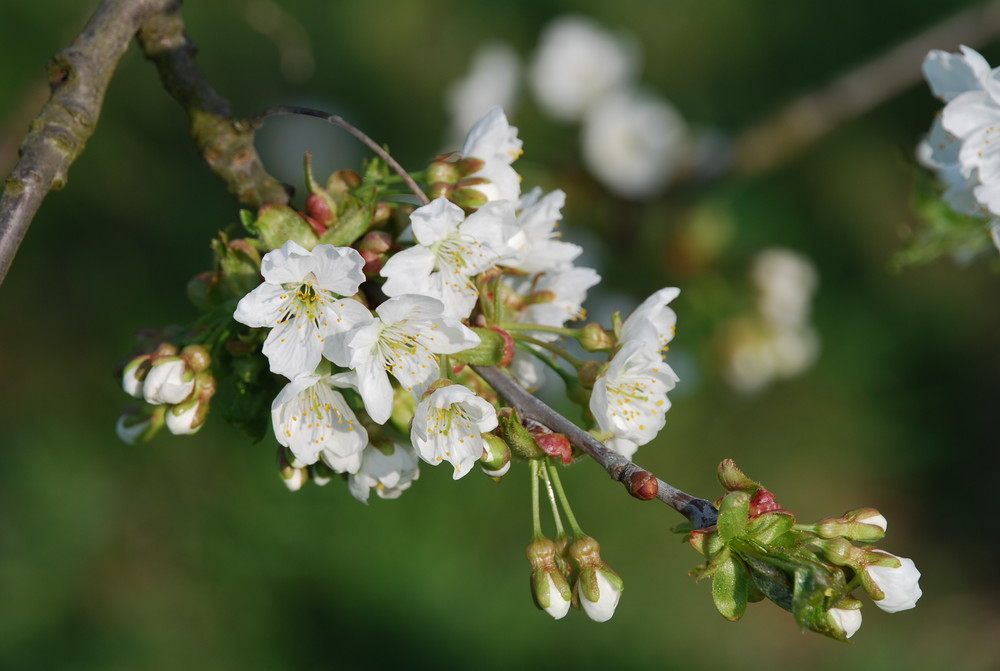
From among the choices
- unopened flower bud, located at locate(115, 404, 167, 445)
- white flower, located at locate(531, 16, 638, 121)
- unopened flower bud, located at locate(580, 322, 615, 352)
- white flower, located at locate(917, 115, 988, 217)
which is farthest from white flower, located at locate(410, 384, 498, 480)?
white flower, located at locate(531, 16, 638, 121)

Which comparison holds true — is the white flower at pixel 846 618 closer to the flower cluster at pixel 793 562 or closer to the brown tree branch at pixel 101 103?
the flower cluster at pixel 793 562

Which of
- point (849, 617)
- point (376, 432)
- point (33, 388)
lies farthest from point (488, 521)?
point (849, 617)

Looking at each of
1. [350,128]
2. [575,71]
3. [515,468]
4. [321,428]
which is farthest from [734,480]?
[515,468]

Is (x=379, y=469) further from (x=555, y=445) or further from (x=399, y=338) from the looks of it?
(x=555, y=445)

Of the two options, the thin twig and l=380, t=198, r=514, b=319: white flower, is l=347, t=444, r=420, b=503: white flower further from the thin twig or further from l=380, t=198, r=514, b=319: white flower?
the thin twig

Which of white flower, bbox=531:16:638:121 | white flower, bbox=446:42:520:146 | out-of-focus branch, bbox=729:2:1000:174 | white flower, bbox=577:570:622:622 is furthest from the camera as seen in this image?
white flower, bbox=531:16:638:121

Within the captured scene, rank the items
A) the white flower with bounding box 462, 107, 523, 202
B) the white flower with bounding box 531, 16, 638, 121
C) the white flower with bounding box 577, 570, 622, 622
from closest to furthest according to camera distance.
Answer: the white flower with bounding box 577, 570, 622, 622 < the white flower with bounding box 462, 107, 523, 202 < the white flower with bounding box 531, 16, 638, 121

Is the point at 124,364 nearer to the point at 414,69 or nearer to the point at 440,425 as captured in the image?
the point at 440,425
